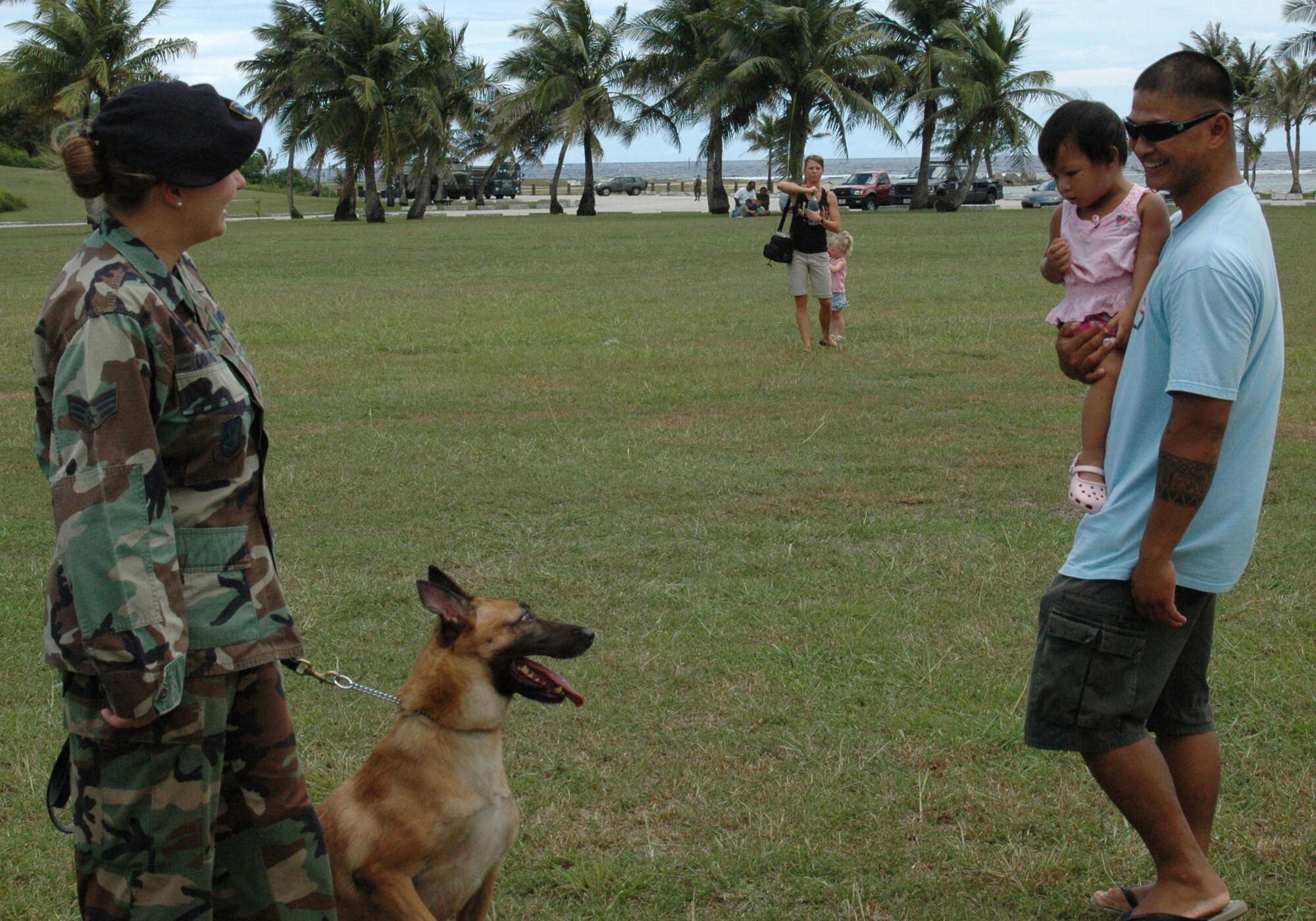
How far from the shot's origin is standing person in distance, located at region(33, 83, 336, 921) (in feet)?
6.89

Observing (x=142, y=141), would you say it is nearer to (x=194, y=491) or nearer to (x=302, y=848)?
(x=194, y=491)

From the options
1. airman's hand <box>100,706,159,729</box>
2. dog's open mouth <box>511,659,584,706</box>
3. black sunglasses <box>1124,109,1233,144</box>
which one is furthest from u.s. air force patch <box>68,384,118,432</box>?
black sunglasses <box>1124,109,1233,144</box>

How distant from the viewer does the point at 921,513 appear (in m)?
6.64

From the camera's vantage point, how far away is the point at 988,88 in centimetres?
4569

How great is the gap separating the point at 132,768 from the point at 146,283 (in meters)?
0.87

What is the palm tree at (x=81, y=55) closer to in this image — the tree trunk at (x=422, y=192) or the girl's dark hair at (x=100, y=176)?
the tree trunk at (x=422, y=192)

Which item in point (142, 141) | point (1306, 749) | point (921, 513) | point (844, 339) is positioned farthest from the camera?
point (844, 339)

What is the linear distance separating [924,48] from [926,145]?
12.7 ft

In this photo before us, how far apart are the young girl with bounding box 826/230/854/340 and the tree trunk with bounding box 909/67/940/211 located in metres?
36.3

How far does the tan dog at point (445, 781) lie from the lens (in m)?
2.84

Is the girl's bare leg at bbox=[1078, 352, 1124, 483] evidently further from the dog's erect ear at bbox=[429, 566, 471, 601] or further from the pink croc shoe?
the dog's erect ear at bbox=[429, 566, 471, 601]

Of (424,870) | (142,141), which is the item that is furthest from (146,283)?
(424,870)

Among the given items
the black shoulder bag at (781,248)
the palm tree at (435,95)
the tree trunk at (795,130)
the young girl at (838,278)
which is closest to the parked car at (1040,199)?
the tree trunk at (795,130)

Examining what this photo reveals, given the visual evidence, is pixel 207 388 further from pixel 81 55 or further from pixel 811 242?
pixel 81 55
